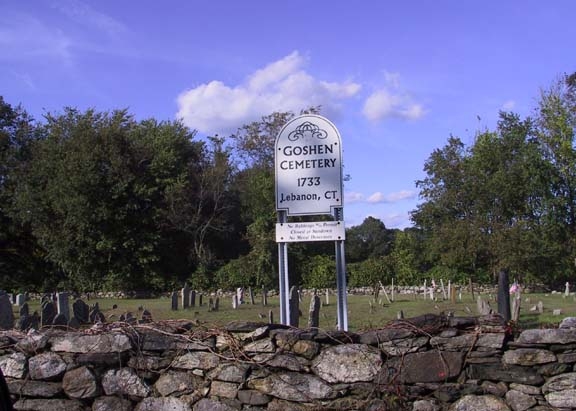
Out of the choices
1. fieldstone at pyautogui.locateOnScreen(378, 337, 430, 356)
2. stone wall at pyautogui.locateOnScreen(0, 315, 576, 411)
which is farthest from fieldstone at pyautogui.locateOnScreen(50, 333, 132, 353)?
fieldstone at pyautogui.locateOnScreen(378, 337, 430, 356)

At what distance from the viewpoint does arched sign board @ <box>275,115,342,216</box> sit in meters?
7.81


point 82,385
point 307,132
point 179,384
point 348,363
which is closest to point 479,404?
point 348,363

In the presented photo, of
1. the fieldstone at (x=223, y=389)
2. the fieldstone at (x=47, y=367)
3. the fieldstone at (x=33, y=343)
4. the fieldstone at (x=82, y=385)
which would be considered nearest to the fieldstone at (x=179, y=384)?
the fieldstone at (x=223, y=389)

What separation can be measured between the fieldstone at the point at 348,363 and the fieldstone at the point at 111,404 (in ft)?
5.83

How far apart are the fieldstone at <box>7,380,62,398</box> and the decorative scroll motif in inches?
153

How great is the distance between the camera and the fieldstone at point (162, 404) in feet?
19.2

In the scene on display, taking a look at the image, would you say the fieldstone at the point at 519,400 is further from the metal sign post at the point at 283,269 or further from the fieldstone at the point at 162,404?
the metal sign post at the point at 283,269

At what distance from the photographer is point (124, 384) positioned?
19.6 feet

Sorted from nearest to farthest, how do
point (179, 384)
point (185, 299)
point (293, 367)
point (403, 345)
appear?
1. point (403, 345)
2. point (293, 367)
3. point (179, 384)
4. point (185, 299)

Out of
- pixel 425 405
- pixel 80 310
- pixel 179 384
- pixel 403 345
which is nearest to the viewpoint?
pixel 425 405

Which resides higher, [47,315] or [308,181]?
[308,181]

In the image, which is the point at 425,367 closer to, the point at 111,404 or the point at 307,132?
the point at 111,404

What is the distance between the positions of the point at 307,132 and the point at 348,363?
3.24 metres

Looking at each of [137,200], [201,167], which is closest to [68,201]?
[137,200]
